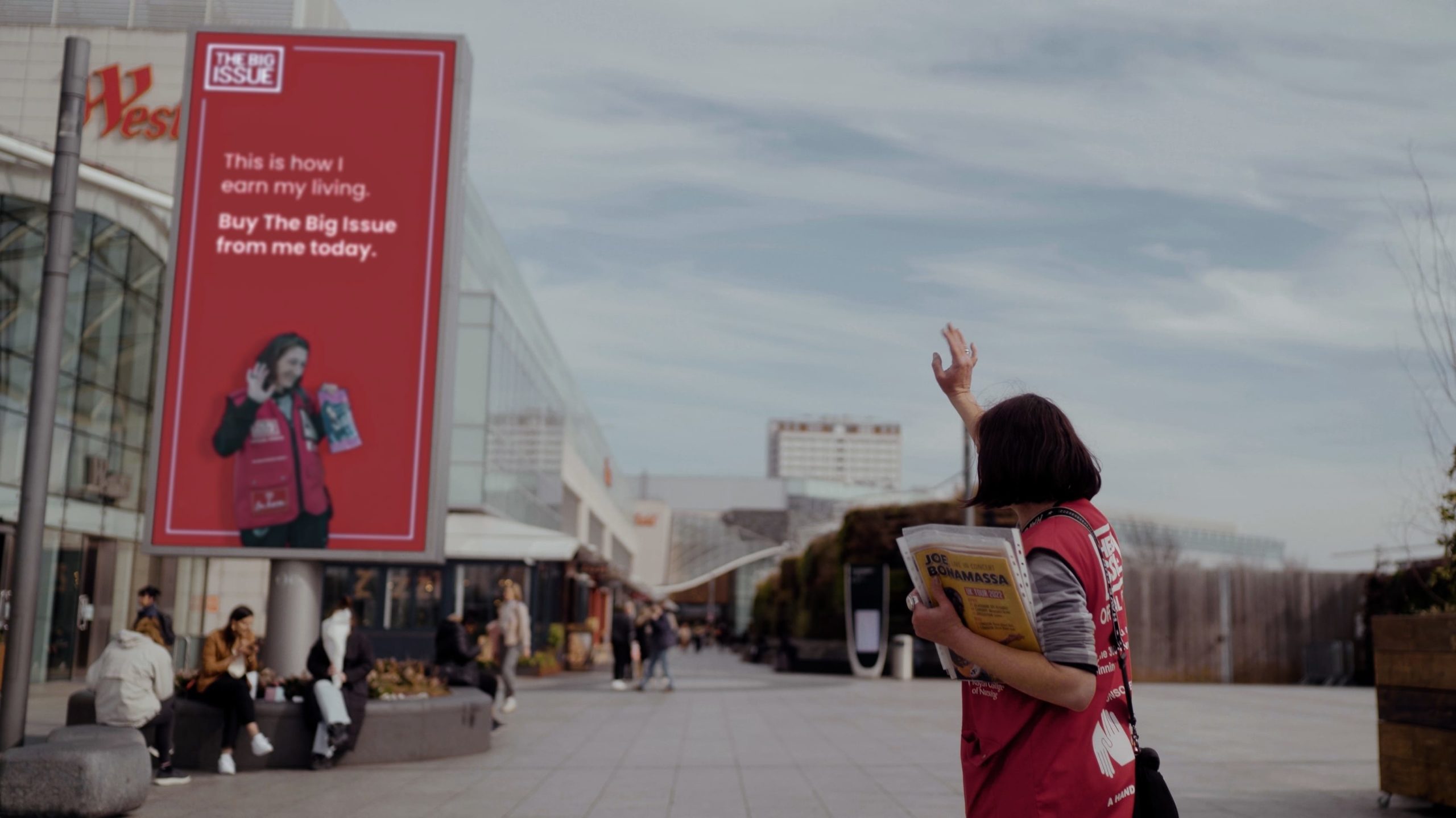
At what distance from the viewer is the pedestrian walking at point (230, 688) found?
10.9 metres

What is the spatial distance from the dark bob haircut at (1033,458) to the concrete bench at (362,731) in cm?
982

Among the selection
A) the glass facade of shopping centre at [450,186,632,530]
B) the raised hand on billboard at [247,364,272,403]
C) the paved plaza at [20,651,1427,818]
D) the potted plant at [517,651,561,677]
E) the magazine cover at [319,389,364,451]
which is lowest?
the potted plant at [517,651,561,677]

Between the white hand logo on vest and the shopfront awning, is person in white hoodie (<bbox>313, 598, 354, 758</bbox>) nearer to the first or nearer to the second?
the white hand logo on vest

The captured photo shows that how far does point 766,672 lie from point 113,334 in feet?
60.3

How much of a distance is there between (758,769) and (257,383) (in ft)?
19.5

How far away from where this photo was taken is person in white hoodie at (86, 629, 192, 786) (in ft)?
32.4

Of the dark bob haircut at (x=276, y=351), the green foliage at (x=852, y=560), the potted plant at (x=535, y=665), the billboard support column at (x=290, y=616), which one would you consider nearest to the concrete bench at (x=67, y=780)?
the billboard support column at (x=290, y=616)

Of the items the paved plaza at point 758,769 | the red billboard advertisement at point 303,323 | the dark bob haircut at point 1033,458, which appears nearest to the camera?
the dark bob haircut at point 1033,458

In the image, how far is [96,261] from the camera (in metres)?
24.8

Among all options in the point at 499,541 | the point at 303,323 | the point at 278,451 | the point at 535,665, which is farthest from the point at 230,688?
the point at 535,665

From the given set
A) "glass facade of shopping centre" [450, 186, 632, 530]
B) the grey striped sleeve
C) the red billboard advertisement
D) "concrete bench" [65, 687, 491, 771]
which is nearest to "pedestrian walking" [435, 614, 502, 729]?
"concrete bench" [65, 687, 491, 771]

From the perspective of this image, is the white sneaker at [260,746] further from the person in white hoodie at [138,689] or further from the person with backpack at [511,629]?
the person with backpack at [511,629]

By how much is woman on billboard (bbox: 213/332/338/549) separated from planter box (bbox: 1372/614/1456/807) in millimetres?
9127

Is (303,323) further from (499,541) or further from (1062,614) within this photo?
(499,541)
